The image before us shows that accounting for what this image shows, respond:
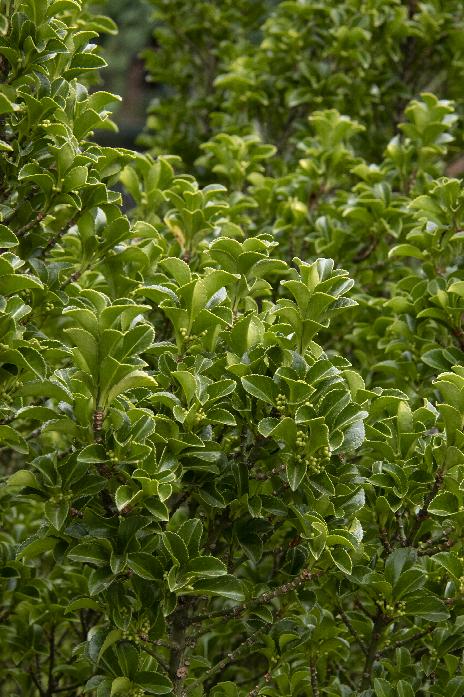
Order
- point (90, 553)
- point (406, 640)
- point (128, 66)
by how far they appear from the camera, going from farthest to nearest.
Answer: point (128, 66)
point (406, 640)
point (90, 553)

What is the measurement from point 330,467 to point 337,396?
0.26 m

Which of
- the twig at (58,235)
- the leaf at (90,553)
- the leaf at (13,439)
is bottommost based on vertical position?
the leaf at (90,553)

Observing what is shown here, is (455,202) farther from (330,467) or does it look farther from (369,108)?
(369,108)

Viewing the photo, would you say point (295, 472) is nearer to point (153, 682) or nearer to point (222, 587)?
point (222, 587)

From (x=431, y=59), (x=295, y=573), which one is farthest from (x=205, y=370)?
(x=431, y=59)

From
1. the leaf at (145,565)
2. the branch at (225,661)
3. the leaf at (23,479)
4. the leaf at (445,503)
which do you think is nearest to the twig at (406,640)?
the branch at (225,661)

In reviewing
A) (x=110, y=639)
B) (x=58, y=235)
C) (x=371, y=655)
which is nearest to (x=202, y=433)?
(x=110, y=639)

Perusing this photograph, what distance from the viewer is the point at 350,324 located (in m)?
3.94

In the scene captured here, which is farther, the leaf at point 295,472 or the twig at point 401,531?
the twig at point 401,531

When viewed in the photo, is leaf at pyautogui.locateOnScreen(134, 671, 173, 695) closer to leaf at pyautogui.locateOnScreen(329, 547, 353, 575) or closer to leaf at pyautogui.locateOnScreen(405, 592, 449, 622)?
leaf at pyautogui.locateOnScreen(329, 547, 353, 575)

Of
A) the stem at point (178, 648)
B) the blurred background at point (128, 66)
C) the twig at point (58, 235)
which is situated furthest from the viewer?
the blurred background at point (128, 66)

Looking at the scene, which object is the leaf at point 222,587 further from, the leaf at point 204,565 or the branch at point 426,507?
the branch at point 426,507

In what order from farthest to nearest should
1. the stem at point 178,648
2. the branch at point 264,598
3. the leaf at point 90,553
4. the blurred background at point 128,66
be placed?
the blurred background at point 128,66 → the stem at point 178,648 → the branch at point 264,598 → the leaf at point 90,553

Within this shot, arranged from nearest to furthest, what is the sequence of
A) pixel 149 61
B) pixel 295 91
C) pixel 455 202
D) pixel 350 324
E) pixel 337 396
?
pixel 337 396, pixel 455 202, pixel 350 324, pixel 295 91, pixel 149 61
